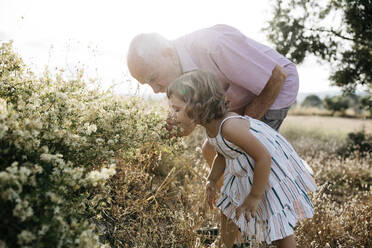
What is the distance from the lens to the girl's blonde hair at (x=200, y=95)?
163 centimetres

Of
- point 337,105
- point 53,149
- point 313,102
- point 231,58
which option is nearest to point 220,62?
point 231,58

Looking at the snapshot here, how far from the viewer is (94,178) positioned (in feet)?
3.30

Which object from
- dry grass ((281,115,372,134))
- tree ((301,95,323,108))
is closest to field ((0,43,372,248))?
dry grass ((281,115,372,134))

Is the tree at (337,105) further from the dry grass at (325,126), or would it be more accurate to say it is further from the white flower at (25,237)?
the white flower at (25,237)

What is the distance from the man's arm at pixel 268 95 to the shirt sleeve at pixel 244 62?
58mm

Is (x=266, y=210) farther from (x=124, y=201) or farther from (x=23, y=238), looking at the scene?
(x=23, y=238)

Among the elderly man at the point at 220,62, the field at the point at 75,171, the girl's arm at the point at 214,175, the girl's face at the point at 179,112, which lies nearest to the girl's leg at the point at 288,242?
the field at the point at 75,171

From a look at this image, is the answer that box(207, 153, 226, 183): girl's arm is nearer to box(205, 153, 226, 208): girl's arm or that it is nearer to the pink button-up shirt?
box(205, 153, 226, 208): girl's arm

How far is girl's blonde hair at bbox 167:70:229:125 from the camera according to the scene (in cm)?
163

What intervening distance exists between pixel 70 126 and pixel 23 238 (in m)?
0.69

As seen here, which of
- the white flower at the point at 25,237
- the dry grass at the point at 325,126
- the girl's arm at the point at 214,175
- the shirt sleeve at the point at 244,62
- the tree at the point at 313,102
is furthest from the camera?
the tree at the point at 313,102

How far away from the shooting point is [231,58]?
6.03 feet

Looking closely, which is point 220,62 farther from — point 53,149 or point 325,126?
point 325,126

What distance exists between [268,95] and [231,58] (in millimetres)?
363
